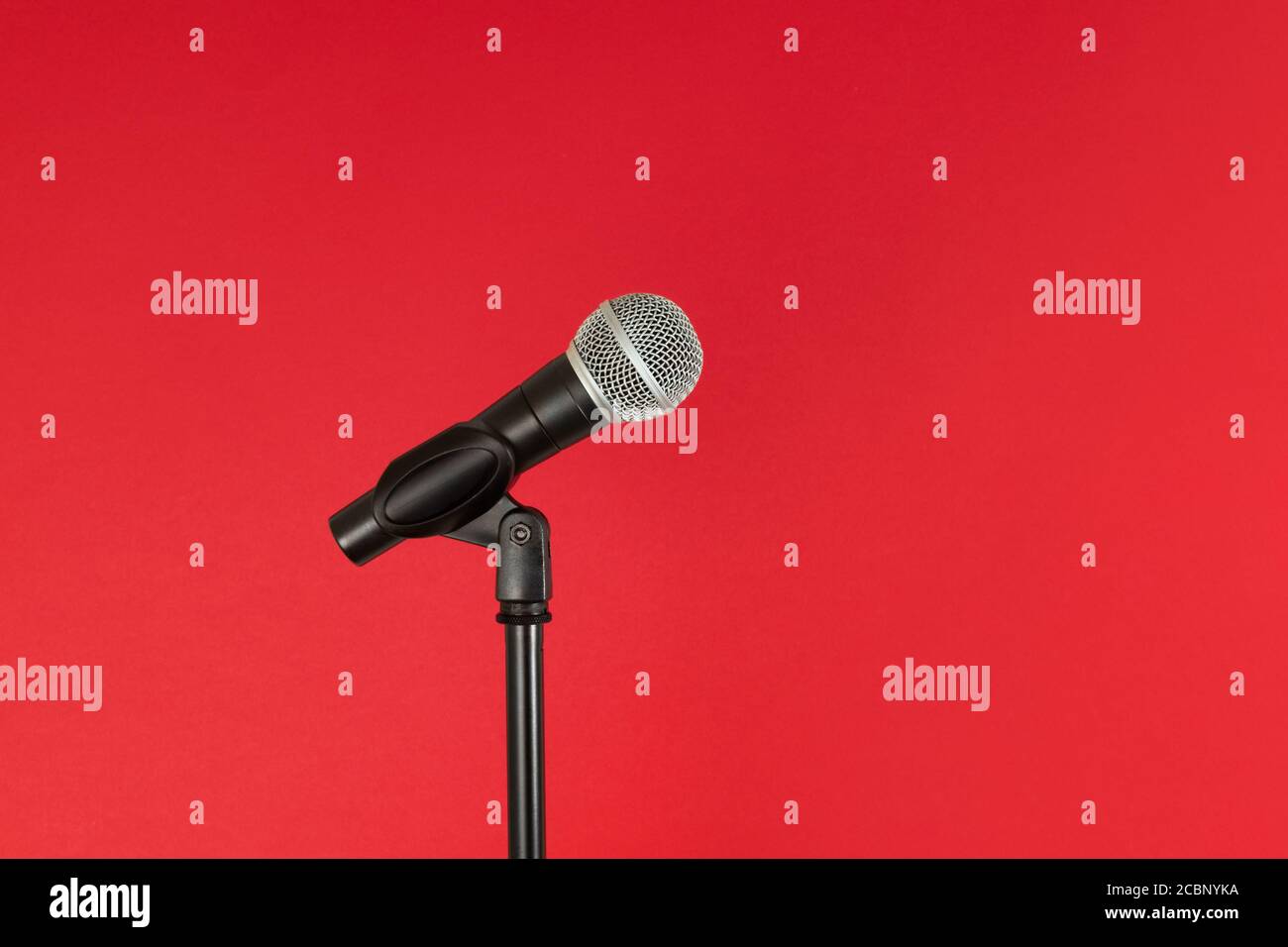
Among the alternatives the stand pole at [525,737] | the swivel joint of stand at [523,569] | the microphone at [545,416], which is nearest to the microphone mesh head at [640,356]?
the microphone at [545,416]

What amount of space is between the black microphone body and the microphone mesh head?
3 centimetres

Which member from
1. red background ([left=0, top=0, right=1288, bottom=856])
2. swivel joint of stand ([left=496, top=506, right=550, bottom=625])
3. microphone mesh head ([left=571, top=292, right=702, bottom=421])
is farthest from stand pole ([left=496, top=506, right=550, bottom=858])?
red background ([left=0, top=0, right=1288, bottom=856])

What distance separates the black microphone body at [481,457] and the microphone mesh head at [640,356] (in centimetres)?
3

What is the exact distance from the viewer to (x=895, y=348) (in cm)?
184

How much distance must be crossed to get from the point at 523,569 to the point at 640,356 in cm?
26

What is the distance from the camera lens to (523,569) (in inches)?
44.9

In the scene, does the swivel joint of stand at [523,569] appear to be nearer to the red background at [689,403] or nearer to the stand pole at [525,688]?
the stand pole at [525,688]

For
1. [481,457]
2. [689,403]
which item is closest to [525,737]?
[481,457]

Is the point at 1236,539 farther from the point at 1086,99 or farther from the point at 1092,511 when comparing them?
the point at 1086,99

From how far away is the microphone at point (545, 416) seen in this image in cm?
114

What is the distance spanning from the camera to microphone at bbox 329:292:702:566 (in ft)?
3.73

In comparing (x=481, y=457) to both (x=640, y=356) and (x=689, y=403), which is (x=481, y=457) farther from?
(x=689, y=403)

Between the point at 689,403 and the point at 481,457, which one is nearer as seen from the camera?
the point at 481,457

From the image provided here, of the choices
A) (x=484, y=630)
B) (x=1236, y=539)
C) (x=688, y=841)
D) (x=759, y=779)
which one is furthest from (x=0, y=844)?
(x=1236, y=539)
